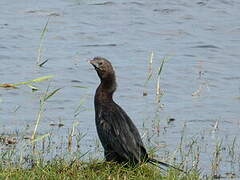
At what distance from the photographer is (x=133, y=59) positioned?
14.8 meters

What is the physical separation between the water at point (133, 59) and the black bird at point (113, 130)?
136 centimetres

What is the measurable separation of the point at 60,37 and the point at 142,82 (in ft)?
8.91

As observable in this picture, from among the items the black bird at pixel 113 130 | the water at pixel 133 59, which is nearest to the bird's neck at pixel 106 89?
the black bird at pixel 113 130

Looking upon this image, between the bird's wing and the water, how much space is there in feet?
4.92

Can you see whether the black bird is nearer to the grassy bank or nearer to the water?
the grassy bank

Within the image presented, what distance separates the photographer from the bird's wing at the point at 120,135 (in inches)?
343

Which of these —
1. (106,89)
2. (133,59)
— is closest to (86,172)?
(106,89)

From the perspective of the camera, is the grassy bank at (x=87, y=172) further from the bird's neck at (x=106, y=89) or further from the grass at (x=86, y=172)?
the bird's neck at (x=106, y=89)

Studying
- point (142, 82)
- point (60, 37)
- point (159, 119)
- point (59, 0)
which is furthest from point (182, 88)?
point (59, 0)

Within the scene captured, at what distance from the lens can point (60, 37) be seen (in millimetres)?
15867

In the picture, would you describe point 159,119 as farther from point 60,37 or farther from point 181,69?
point 60,37

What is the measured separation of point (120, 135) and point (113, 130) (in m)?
0.10

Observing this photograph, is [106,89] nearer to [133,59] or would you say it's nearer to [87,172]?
[87,172]

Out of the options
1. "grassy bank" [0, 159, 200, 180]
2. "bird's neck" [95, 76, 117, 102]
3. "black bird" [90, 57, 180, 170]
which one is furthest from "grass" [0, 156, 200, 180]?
"bird's neck" [95, 76, 117, 102]
